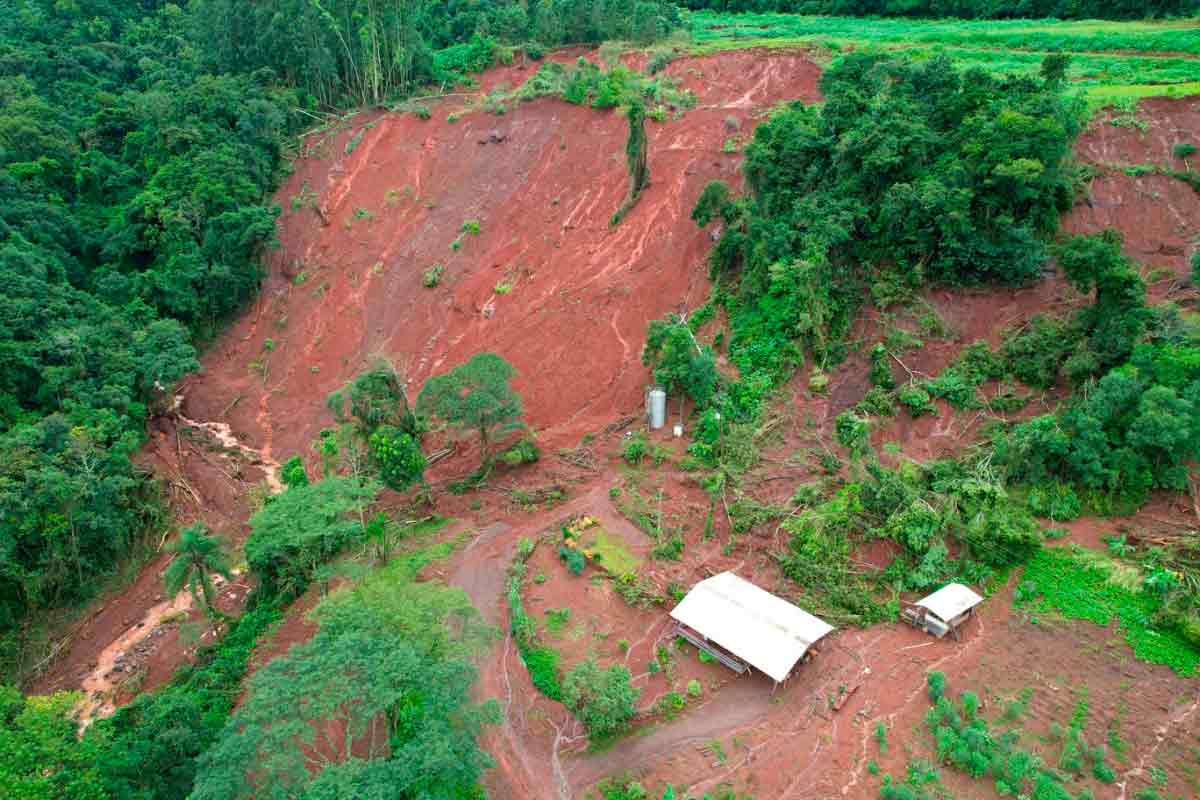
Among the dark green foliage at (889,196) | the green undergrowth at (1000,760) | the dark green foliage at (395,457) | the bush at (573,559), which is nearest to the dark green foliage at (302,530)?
the dark green foliage at (395,457)

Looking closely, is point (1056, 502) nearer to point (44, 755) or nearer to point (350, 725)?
point (350, 725)

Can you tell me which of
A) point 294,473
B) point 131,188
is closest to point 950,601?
point 294,473

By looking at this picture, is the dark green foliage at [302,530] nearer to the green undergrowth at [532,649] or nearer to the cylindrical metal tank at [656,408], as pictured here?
the green undergrowth at [532,649]

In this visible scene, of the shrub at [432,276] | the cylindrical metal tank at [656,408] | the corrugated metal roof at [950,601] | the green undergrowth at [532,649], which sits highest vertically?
the shrub at [432,276]

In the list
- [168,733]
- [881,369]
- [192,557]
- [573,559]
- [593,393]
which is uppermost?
[881,369]

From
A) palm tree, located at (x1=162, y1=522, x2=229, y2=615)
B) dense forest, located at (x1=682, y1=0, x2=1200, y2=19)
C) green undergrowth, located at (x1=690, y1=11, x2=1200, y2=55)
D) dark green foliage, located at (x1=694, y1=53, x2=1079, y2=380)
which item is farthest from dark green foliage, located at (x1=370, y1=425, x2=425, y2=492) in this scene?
dense forest, located at (x1=682, y1=0, x2=1200, y2=19)
